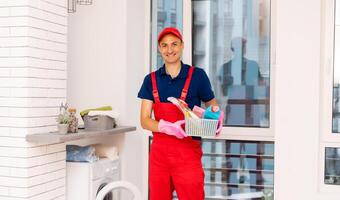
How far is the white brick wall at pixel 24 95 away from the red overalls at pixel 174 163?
688 millimetres

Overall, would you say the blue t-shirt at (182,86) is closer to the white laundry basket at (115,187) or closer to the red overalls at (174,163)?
the red overalls at (174,163)

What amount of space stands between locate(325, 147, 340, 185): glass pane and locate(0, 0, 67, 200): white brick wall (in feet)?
6.28

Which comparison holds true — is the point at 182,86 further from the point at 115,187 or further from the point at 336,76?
the point at 336,76

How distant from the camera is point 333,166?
10.6 ft

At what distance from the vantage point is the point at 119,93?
3.60 metres

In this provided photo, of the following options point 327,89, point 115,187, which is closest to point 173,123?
point 115,187

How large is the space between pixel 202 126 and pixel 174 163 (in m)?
0.32

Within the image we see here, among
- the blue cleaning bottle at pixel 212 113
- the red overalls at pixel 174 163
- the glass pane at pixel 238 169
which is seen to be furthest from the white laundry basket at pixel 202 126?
the glass pane at pixel 238 169

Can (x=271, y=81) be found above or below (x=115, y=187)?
above

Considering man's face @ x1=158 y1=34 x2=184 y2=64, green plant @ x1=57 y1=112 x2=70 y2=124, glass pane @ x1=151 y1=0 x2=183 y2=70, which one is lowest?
green plant @ x1=57 y1=112 x2=70 y2=124

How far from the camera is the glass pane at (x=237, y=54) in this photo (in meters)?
3.69

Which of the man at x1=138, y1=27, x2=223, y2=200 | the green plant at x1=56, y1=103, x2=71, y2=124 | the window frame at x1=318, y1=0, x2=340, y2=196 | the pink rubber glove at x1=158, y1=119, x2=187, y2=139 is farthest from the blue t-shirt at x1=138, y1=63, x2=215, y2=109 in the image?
the window frame at x1=318, y1=0, x2=340, y2=196

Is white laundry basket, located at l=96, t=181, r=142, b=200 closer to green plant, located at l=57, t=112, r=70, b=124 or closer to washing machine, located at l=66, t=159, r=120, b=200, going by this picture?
washing machine, located at l=66, t=159, r=120, b=200

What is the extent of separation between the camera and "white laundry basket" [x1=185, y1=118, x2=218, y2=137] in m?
2.60
